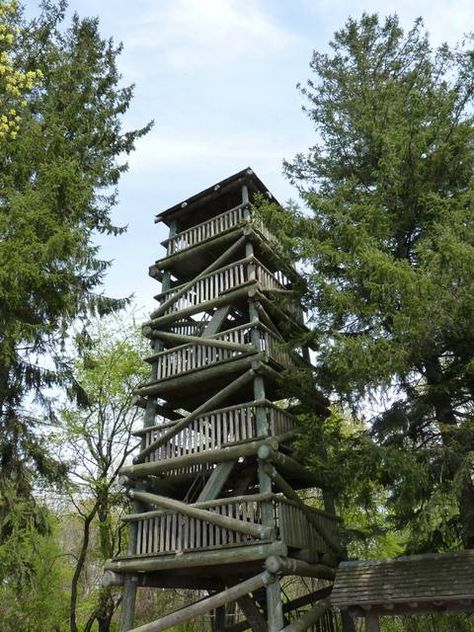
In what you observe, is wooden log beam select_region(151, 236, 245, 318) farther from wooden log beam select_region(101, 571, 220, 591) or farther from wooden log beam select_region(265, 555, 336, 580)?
wooden log beam select_region(265, 555, 336, 580)

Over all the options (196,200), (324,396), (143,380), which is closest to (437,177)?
(324,396)

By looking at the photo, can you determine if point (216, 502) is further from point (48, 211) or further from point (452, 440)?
point (48, 211)

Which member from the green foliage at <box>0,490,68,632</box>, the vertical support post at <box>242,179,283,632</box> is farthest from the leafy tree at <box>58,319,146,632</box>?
the vertical support post at <box>242,179,283,632</box>

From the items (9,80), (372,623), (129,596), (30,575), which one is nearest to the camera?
(9,80)

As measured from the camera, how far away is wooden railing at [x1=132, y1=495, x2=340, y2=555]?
29.1 feet

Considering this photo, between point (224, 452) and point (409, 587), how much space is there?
12.0 feet

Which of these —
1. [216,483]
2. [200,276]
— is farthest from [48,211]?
[216,483]

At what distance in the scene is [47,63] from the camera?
1295cm

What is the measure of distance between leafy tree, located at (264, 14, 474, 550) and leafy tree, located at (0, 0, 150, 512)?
4474mm

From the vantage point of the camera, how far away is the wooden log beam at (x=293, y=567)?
8078 millimetres

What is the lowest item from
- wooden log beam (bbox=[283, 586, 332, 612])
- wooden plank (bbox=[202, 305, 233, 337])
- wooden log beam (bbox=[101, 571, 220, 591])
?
wooden log beam (bbox=[283, 586, 332, 612])

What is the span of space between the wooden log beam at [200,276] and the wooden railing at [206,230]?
0.57m

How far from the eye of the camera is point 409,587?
23.4 ft

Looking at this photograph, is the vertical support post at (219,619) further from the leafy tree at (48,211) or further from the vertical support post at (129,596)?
the leafy tree at (48,211)
